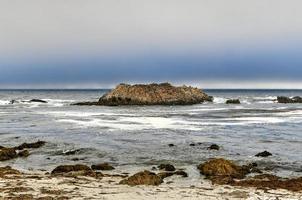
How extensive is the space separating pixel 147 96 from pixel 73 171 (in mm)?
77152

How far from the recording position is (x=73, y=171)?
73.2ft

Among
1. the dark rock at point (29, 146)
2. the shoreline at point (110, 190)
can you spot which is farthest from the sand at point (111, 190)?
the dark rock at point (29, 146)

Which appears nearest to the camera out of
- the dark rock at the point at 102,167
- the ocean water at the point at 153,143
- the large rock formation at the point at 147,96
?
the dark rock at the point at 102,167

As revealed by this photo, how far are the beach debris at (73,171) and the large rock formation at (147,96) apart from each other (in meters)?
71.0

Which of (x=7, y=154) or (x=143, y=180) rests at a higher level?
(x=7, y=154)

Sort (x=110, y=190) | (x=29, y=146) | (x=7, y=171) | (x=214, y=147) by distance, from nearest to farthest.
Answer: (x=110, y=190)
(x=7, y=171)
(x=214, y=147)
(x=29, y=146)

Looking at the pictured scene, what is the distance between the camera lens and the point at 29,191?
17.4 meters

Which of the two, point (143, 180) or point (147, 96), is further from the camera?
point (147, 96)

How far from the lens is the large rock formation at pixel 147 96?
318 ft

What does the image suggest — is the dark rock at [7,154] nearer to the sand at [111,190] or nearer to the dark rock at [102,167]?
the dark rock at [102,167]

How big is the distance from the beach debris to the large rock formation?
71.0 meters

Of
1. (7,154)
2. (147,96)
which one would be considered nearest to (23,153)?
(7,154)

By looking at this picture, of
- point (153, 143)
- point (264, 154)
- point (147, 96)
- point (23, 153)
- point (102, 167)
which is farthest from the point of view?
point (147, 96)

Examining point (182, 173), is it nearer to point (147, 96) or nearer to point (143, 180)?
point (143, 180)
